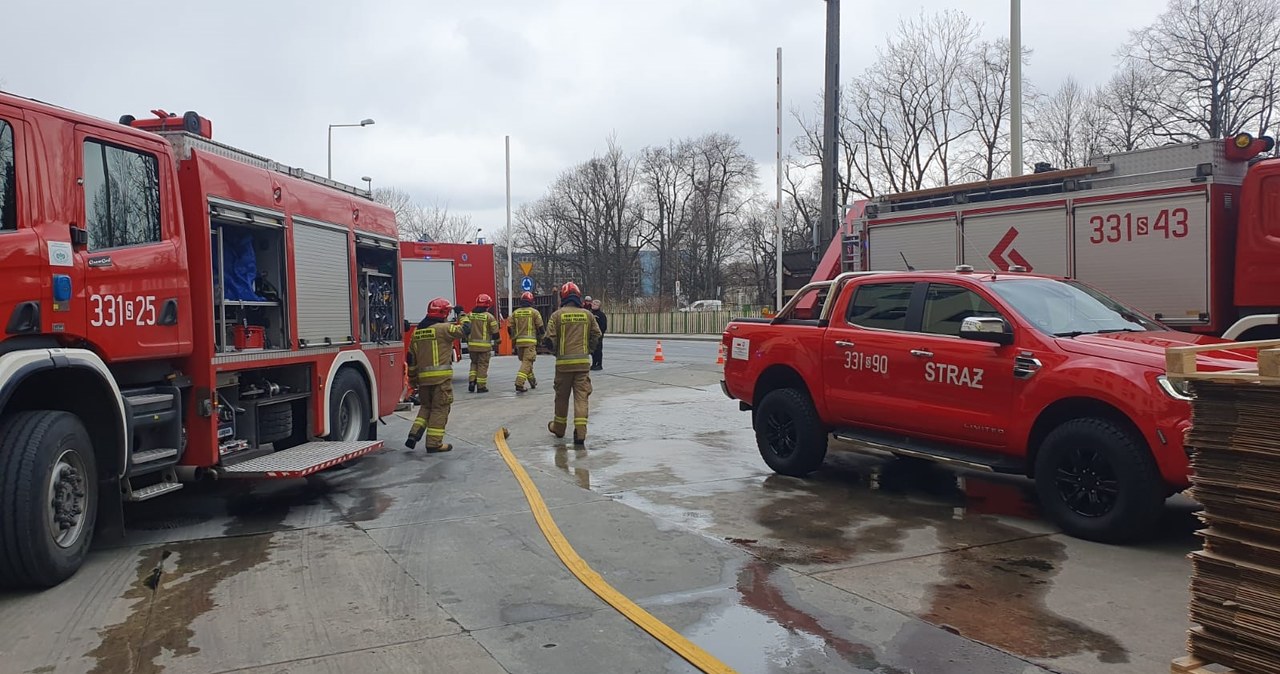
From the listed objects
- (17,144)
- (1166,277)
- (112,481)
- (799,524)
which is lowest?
(799,524)

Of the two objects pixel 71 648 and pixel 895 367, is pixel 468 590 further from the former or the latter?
pixel 895 367

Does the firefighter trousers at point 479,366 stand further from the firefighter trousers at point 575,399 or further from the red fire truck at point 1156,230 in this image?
the red fire truck at point 1156,230

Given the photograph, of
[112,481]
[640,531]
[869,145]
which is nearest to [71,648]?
[112,481]

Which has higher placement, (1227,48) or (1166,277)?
(1227,48)

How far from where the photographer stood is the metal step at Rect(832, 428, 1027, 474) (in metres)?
6.68

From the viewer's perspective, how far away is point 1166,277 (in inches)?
353

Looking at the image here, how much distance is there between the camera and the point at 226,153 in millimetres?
7543

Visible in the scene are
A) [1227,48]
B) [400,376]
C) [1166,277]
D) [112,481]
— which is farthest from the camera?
[1227,48]

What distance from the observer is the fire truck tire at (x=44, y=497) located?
16.7 feet

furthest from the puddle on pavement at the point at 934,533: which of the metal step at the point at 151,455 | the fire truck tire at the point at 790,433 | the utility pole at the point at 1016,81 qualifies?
the utility pole at the point at 1016,81

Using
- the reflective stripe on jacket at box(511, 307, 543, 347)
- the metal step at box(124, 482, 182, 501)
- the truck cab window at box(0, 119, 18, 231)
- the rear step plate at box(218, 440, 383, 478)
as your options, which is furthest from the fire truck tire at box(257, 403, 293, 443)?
the reflective stripe on jacket at box(511, 307, 543, 347)

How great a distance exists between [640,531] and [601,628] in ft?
6.37

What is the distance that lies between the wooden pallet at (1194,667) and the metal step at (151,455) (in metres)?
5.95

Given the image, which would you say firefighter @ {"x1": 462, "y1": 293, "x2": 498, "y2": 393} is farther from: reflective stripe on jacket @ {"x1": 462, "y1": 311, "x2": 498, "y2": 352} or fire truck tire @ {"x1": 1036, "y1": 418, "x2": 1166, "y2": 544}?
fire truck tire @ {"x1": 1036, "y1": 418, "x2": 1166, "y2": 544}
